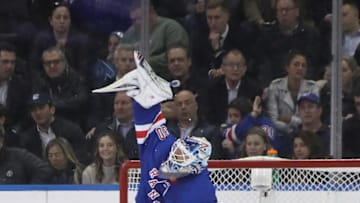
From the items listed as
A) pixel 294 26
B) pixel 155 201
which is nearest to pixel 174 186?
pixel 155 201

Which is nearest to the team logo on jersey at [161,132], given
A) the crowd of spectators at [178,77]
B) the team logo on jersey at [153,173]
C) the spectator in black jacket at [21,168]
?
the team logo on jersey at [153,173]

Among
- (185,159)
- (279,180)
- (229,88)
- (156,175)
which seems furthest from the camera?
(229,88)

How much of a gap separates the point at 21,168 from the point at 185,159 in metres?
3.19

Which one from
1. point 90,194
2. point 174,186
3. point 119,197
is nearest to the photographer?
point 174,186

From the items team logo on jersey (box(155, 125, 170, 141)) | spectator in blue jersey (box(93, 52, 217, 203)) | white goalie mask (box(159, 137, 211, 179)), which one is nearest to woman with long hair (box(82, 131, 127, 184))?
spectator in blue jersey (box(93, 52, 217, 203))

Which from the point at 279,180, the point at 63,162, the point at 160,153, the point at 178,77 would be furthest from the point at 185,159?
the point at 63,162

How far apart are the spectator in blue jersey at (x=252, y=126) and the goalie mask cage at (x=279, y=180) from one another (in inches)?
29.5

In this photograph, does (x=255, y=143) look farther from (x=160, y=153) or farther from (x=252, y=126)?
(x=160, y=153)

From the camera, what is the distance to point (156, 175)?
6.33 m

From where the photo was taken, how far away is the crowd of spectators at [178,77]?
864 cm

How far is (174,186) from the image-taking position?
6.21 m

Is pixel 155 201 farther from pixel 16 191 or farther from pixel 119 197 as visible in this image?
pixel 16 191

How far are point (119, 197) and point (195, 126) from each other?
0.75 meters

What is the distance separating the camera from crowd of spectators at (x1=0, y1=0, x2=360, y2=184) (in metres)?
8.64
